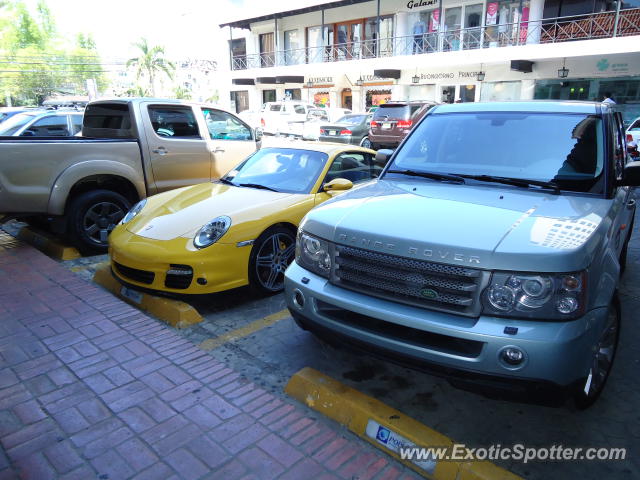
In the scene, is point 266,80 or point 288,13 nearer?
point 288,13

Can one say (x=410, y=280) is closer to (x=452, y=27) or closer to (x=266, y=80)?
(x=452, y=27)

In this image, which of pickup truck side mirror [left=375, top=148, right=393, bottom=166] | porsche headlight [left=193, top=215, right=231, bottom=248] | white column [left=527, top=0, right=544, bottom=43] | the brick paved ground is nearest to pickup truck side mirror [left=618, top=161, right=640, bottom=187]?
pickup truck side mirror [left=375, top=148, right=393, bottom=166]

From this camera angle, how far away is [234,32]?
35.2m

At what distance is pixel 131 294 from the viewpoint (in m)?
4.53

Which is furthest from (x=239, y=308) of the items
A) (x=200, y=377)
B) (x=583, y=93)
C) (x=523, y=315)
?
(x=583, y=93)

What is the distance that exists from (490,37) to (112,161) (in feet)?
66.1

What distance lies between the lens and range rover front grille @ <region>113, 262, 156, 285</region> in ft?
13.7

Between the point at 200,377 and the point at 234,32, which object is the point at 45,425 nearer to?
the point at 200,377

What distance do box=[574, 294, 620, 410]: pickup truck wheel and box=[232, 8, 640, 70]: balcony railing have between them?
1804 centimetres

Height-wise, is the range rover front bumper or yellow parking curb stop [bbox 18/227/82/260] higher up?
the range rover front bumper

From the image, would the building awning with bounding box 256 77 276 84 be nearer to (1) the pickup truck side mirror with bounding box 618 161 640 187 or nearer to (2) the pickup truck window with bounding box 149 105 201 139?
(2) the pickup truck window with bounding box 149 105 201 139

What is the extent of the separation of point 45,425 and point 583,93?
71.8 feet

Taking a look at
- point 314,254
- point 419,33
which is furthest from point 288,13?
point 314,254

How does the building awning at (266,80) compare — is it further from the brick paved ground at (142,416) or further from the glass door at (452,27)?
the brick paved ground at (142,416)
